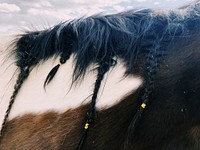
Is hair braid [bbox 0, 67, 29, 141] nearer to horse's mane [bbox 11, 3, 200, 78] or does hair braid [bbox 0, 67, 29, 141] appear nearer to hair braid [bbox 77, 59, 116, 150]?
horse's mane [bbox 11, 3, 200, 78]

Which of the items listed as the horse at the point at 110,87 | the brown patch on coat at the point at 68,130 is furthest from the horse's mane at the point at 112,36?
the brown patch on coat at the point at 68,130

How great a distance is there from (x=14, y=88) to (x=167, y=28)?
1.90ft

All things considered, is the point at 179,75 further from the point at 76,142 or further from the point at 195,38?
the point at 76,142

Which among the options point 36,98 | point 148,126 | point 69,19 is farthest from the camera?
point 69,19

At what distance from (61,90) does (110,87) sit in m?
0.17

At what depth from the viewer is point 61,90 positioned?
1.11 meters

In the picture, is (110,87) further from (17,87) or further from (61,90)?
(17,87)

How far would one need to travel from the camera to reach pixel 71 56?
117 centimetres

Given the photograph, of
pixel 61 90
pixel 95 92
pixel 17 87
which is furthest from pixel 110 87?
pixel 17 87

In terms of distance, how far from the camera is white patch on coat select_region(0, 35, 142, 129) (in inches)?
41.5

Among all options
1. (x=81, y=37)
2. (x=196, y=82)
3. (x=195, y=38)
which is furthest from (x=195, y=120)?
(x=81, y=37)

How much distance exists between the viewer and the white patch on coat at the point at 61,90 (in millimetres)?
1054

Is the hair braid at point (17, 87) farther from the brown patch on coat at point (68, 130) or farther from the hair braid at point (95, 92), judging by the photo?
the hair braid at point (95, 92)

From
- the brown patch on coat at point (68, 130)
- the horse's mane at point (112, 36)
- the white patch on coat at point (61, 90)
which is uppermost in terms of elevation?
the horse's mane at point (112, 36)
